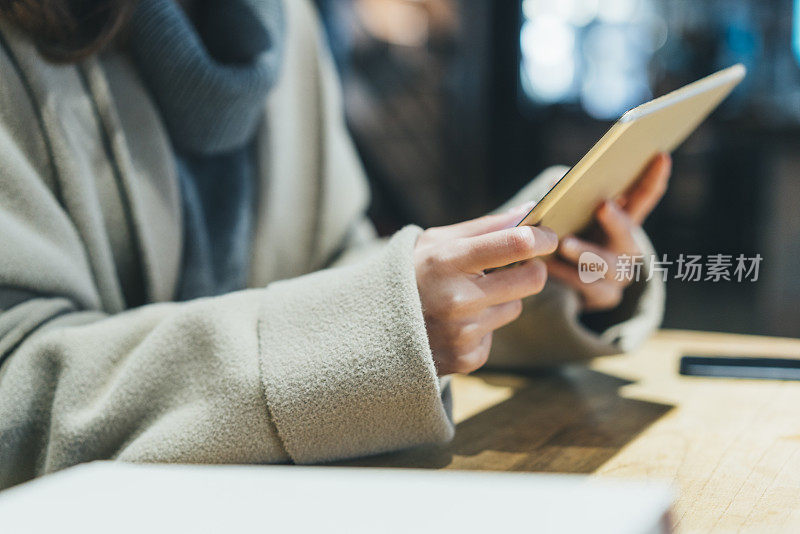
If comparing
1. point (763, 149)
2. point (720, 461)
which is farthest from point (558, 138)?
point (720, 461)

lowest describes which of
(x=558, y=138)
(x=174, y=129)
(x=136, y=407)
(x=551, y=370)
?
(x=558, y=138)

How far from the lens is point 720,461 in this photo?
474 millimetres

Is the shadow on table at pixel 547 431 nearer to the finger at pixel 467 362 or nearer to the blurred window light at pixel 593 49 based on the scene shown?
the finger at pixel 467 362

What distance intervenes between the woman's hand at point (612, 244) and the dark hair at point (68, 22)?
1.52 feet

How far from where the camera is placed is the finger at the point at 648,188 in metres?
0.74

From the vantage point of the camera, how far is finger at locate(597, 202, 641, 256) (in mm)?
678

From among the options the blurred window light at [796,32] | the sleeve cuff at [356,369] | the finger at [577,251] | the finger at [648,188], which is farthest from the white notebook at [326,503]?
the blurred window light at [796,32]

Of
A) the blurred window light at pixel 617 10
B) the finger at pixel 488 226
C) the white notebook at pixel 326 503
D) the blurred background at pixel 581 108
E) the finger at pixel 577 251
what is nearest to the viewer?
the white notebook at pixel 326 503

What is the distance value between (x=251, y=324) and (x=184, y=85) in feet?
1.11

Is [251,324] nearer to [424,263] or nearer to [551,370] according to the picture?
[424,263]

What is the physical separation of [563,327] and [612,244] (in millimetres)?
109

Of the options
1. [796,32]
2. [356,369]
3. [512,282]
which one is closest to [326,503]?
[356,369]

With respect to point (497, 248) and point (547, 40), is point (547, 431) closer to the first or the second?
point (497, 248)

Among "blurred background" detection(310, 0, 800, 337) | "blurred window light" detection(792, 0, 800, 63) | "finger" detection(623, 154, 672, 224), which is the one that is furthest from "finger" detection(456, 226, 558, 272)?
"blurred window light" detection(792, 0, 800, 63)
